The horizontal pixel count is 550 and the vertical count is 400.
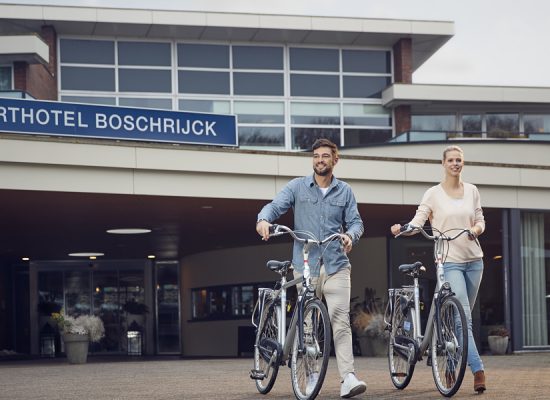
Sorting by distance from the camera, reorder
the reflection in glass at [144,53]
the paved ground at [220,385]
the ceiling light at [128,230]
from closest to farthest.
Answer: the paved ground at [220,385]
the ceiling light at [128,230]
the reflection in glass at [144,53]

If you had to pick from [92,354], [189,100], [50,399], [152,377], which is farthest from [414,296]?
[92,354]

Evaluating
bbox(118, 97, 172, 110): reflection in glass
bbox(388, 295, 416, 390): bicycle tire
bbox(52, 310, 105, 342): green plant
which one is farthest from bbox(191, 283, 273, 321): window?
bbox(388, 295, 416, 390): bicycle tire

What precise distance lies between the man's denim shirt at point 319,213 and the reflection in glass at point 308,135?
23.5 meters

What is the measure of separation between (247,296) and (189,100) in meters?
6.33

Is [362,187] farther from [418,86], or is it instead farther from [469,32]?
[469,32]

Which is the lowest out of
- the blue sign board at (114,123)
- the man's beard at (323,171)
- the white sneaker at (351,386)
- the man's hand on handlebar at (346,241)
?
the white sneaker at (351,386)

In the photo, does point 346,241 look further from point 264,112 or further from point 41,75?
point 264,112

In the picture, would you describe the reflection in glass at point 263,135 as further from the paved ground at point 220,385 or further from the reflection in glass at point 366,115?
the paved ground at point 220,385

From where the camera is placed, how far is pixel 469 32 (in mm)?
36281

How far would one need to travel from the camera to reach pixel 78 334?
18.7 meters

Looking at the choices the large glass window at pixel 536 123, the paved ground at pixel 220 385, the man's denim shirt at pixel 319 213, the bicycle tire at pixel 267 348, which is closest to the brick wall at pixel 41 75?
the large glass window at pixel 536 123

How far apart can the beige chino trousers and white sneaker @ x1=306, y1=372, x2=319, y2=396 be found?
36 centimetres

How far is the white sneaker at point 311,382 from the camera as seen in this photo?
709 centimetres

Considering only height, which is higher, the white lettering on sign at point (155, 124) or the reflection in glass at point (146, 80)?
the reflection in glass at point (146, 80)
